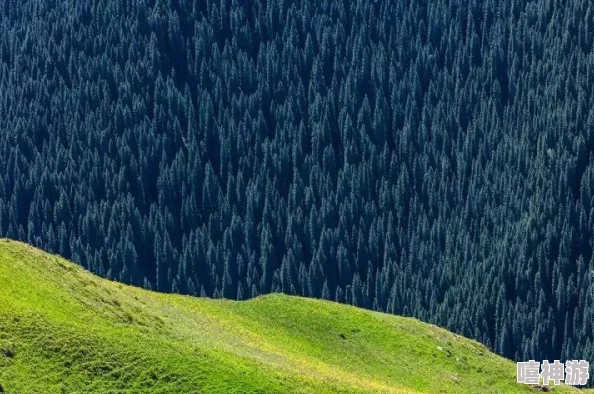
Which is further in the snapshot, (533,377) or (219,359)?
(533,377)

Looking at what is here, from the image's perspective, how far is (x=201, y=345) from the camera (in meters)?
97.2

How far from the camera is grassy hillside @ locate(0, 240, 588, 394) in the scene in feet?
269

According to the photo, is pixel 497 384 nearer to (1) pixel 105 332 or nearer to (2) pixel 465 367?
(2) pixel 465 367

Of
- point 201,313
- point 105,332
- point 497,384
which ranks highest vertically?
point 105,332

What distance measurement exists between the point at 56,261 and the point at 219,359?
75.5 feet

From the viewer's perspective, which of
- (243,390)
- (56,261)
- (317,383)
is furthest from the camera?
(56,261)

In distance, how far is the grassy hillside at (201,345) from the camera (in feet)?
269

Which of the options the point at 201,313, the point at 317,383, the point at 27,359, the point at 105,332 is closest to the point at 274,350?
the point at 201,313

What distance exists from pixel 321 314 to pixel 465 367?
19059mm

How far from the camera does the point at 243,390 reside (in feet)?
280

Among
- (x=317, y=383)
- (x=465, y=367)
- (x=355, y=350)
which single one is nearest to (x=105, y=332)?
(x=317, y=383)

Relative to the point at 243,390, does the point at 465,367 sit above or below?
below

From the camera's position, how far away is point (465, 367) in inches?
5399

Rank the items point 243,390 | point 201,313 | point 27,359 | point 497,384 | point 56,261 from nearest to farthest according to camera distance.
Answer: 1. point 27,359
2. point 243,390
3. point 56,261
4. point 201,313
5. point 497,384
